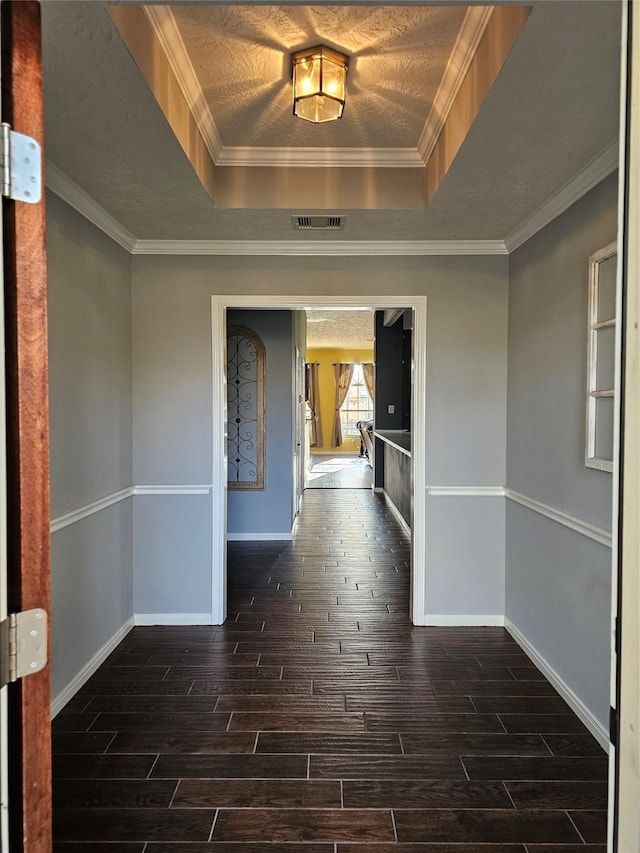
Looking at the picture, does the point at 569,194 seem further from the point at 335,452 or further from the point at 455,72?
the point at 335,452

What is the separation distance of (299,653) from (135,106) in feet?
9.21

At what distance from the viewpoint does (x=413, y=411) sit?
138 inches

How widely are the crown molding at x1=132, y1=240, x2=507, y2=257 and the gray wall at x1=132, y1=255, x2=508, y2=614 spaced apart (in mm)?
51

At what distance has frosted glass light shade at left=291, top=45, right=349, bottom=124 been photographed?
1.96 metres

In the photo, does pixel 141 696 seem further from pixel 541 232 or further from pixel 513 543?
pixel 541 232

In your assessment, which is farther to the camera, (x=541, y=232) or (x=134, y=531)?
(x=134, y=531)

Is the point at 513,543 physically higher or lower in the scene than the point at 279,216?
lower

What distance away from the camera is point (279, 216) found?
2.89 m

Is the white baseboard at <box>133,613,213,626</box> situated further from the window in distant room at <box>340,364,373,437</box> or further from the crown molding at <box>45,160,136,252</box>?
the window in distant room at <box>340,364,373,437</box>

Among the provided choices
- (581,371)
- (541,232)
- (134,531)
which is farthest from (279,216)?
(134,531)

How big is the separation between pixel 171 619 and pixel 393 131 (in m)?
3.19

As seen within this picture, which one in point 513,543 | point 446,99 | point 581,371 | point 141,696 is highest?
point 446,99

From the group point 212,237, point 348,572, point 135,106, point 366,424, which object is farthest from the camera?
point 366,424

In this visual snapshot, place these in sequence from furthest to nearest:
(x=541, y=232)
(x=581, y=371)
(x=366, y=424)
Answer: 1. (x=366, y=424)
2. (x=541, y=232)
3. (x=581, y=371)
